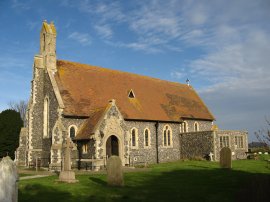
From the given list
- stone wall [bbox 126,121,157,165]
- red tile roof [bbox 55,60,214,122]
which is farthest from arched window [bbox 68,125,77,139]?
stone wall [bbox 126,121,157,165]

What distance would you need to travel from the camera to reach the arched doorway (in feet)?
90.3

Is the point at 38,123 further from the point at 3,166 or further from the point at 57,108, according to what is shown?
the point at 3,166

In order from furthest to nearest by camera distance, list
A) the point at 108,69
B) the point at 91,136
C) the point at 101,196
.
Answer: the point at 108,69 → the point at 91,136 → the point at 101,196

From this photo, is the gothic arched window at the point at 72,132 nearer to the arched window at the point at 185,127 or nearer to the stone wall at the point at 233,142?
the arched window at the point at 185,127

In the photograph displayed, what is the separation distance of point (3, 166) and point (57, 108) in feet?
67.1

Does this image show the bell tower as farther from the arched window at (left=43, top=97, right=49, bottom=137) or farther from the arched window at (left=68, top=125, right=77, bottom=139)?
the arched window at (left=68, top=125, right=77, bottom=139)

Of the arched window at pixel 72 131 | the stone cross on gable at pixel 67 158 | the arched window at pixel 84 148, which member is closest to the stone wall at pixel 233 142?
the arched window at pixel 84 148

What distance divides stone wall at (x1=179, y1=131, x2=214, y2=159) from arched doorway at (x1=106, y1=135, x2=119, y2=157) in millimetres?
10178

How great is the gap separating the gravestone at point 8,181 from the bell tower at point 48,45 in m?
23.6

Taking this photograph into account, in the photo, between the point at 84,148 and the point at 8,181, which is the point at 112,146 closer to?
the point at 84,148

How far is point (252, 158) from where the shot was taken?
3809cm

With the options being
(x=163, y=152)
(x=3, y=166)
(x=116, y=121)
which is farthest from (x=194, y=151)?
(x=3, y=166)

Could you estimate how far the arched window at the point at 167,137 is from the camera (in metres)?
34.1

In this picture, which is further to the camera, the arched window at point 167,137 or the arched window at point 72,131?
the arched window at point 167,137
